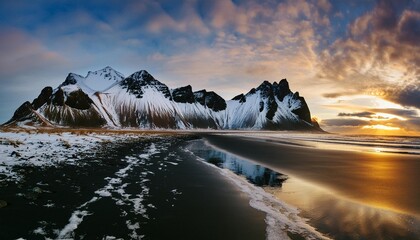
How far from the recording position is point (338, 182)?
55.0 ft

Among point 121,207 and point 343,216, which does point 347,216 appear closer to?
point 343,216

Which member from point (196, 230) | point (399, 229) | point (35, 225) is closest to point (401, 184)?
point (399, 229)

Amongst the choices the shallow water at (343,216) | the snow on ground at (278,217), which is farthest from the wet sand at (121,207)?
the shallow water at (343,216)

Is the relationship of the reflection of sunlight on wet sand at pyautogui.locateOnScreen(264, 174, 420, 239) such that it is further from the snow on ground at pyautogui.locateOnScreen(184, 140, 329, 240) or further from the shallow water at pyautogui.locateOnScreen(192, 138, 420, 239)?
the snow on ground at pyautogui.locateOnScreen(184, 140, 329, 240)

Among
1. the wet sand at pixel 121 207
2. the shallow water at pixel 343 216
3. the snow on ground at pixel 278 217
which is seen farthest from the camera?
the shallow water at pixel 343 216

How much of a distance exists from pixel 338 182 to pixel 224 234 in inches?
439

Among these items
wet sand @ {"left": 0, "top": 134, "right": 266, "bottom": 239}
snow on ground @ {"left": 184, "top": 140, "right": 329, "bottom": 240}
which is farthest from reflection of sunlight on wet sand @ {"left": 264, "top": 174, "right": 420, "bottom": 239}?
wet sand @ {"left": 0, "top": 134, "right": 266, "bottom": 239}

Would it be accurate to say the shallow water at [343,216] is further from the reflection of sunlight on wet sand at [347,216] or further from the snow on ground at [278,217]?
the snow on ground at [278,217]

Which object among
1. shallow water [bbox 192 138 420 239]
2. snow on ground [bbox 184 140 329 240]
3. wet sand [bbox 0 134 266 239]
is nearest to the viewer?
wet sand [bbox 0 134 266 239]

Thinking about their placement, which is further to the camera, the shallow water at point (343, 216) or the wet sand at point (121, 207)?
the shallow water at point (343, 216)

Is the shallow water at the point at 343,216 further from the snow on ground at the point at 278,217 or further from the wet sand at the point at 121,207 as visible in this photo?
the wet sand at the point at 121,207

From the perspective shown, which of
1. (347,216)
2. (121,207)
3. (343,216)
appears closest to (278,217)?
(343,216)

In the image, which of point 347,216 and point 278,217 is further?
point 347,216

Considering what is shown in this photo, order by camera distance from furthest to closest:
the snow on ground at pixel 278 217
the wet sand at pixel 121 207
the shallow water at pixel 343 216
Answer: the shallow water at pixel 343 216, the snow on ground at pixel 278 217, the wet sand at pixel 121 207
